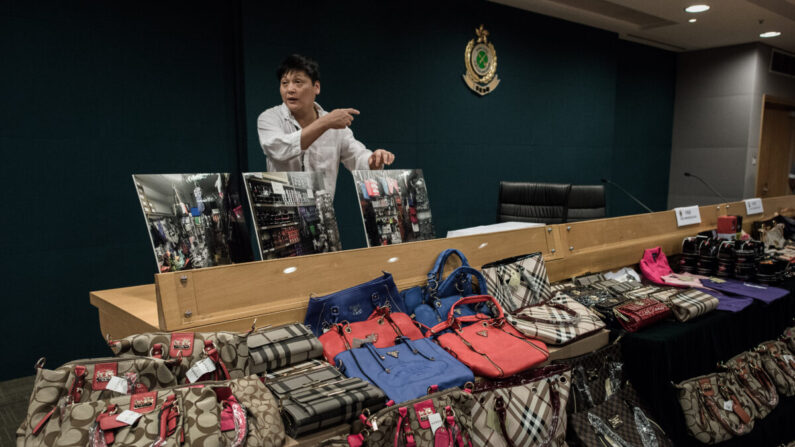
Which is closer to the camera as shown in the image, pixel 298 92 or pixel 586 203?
pixel 298 92

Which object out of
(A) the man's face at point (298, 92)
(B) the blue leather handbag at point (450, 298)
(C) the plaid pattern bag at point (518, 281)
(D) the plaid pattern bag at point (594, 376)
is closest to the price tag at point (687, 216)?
(C) the plaid pattern bag at point (518, 281)

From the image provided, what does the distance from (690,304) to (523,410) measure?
114cm

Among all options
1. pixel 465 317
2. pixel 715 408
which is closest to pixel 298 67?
pixel 465 317

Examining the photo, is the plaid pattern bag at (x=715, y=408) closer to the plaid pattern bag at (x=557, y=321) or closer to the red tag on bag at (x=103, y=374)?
the plaid pattern bag at (x=557, y=321)

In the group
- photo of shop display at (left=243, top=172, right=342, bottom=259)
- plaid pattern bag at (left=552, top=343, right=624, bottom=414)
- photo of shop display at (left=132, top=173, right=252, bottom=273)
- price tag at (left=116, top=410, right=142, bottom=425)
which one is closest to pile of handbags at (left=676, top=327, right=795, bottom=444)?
plaid pattern bag at (left=552, top=343, right=624, bottom=414)

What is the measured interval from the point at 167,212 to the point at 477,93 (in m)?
3.66

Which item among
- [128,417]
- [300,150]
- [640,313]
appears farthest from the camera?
[300,150]

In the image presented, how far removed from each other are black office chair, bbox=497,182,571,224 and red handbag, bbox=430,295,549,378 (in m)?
1.68

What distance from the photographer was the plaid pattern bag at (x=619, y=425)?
1684 millimetres

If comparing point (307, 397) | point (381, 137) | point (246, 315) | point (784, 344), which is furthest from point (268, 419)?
point (381, 137)

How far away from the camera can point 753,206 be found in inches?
141

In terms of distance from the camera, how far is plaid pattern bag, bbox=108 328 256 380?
4.10ft

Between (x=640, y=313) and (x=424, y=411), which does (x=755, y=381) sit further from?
(x=424, y=411)

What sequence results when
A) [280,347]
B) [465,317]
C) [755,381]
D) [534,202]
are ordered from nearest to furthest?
1. [280,347]
2. [465,317]
3. [755,381]
4. [534,202]
